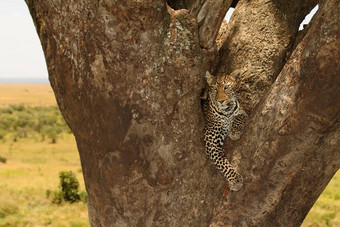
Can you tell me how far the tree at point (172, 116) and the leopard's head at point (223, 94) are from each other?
0.40m

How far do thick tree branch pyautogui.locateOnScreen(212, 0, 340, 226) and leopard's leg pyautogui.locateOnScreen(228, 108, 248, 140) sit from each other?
0.48 meters

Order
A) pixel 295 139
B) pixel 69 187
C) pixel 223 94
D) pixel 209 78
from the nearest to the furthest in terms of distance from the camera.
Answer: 1. pixel 295 139
2. pixel 209 78
3. pixel 223 94
4. pixel 69 187

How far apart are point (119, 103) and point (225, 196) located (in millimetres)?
1630

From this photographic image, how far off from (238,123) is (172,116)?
4.28 ft

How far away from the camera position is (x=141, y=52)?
3.64 meters

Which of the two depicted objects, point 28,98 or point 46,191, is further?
point 28,98

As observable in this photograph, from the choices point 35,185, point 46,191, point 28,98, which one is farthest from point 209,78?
point 28,98

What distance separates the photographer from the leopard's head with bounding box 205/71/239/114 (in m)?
4.51

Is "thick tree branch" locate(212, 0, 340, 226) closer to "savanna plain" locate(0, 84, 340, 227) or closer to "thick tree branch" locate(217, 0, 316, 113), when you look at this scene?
"thick tree branch" locate(217, 0, 316, 113)

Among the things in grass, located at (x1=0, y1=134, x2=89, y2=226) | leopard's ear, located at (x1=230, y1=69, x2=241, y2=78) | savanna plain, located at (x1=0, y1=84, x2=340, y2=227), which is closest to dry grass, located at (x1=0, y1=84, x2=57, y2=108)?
grass, located at (x1=0, y1=134, x2=89, y2=226)

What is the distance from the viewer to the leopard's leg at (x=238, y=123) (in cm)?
453

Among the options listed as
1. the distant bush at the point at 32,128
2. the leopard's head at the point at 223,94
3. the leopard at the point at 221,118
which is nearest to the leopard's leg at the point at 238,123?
the leopard at the point at 221,118

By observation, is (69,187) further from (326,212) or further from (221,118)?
(221,118)

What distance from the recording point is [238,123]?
4738 millimetres
